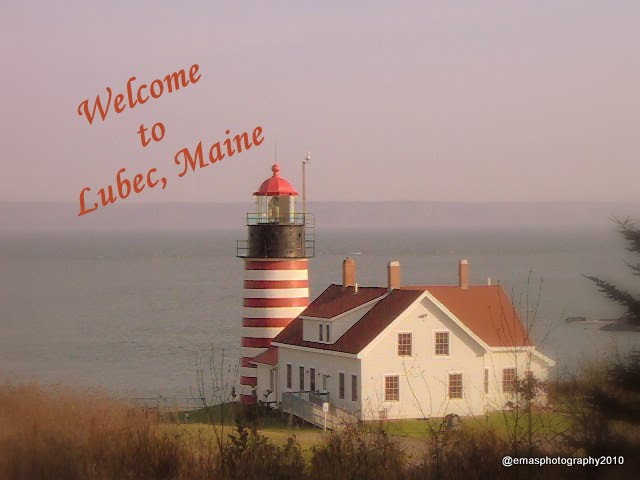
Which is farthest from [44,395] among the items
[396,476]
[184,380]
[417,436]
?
[184,380]

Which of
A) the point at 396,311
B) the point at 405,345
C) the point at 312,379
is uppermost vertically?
the point at 396,311

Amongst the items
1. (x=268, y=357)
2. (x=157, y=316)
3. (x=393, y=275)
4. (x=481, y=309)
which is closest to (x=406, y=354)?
(x=393, y=275)

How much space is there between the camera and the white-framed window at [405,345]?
28625mm

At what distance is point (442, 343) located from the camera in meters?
29.0

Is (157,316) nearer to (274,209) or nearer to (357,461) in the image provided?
(274,209)

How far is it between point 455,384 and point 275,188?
7553 mm

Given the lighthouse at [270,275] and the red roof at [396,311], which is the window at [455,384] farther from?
the lighthouse at [270,275]

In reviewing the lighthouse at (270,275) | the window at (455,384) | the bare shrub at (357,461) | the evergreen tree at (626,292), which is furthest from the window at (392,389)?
the evergreen tree at (626,292)

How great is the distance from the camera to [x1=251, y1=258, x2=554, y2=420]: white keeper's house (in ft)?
93.1

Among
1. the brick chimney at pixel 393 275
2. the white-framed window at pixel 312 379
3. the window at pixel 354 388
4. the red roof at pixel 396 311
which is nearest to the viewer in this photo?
the window at pixel 354 388

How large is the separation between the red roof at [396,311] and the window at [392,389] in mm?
953

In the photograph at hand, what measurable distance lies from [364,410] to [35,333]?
37.5m

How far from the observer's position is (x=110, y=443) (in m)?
14.6

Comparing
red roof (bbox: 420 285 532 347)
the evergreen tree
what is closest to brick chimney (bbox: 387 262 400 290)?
red roof (bbox: 420 285 532 347)
